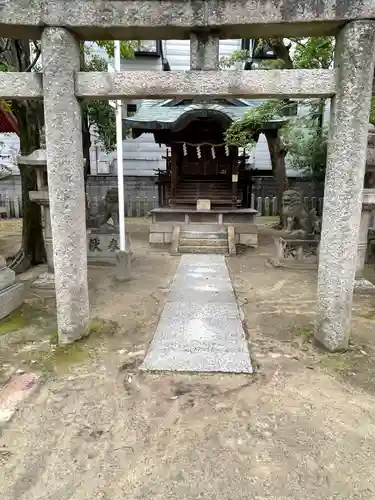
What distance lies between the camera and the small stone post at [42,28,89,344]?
3846 mm

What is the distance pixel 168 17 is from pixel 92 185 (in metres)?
16.6

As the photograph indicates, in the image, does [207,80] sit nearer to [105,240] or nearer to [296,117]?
[105,240]

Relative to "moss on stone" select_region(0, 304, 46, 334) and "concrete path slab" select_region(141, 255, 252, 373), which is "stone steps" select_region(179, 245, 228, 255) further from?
"moss on stone" select_region(0, 304, 46, 334)

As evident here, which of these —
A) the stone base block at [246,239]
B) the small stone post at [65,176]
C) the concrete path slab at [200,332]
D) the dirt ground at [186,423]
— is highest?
the small stone post at [65,176]

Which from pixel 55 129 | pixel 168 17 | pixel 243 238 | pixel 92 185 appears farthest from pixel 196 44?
pixel 92 185

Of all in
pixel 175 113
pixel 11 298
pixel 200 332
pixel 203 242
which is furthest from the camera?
pixel 175 113

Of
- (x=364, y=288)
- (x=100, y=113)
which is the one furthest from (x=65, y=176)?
(x=100, y=113)

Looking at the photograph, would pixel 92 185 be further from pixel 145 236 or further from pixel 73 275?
pixel 73 275

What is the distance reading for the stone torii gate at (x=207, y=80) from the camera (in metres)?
3.66

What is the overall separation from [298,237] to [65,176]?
6.19 meters

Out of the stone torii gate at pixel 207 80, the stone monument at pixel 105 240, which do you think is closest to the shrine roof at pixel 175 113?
the stone monument at pixel 105 240

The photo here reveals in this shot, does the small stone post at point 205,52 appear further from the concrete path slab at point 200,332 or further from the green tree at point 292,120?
the green tree at point 292,120

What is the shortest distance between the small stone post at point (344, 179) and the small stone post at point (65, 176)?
8.93ft

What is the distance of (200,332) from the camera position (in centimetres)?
472
